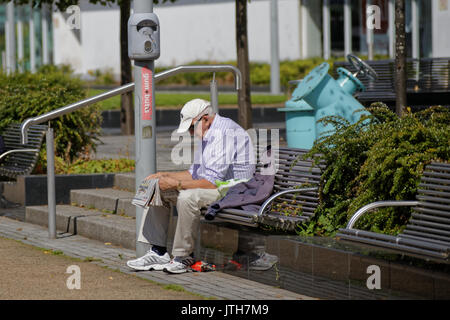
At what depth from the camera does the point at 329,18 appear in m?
33.6

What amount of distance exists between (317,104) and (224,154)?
3.46 meters

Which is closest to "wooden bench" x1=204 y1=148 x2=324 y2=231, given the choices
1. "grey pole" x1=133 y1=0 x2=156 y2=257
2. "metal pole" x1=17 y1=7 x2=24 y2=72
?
"grey pole" x1=133 y1=0 x2=156 y2=257

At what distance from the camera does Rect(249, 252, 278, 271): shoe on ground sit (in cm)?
716

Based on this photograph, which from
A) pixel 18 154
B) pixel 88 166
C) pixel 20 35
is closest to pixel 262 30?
pixel 20 35

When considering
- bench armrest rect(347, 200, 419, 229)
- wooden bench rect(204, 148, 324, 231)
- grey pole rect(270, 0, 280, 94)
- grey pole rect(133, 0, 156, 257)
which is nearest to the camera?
bench armrest rect(347, 200, 419, 229)

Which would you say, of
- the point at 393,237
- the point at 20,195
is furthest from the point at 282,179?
the point at 20,195

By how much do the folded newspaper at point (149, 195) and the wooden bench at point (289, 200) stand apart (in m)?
0.50

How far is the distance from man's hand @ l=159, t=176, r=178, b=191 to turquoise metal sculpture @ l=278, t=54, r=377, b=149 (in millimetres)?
3212

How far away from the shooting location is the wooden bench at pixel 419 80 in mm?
13562

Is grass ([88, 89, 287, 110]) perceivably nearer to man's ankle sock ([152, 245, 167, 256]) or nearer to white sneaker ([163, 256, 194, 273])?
man's ankle sock ([152, 245, 167, 256])

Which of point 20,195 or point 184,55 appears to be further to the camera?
point 184,55

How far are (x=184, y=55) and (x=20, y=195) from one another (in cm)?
2698

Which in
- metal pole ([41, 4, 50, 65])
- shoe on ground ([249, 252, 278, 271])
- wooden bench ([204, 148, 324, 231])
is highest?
metal pole ([41, 4, 50, 65])

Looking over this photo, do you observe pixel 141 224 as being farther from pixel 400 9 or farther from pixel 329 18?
pixel 329 18
